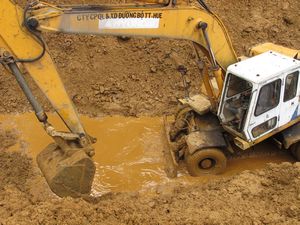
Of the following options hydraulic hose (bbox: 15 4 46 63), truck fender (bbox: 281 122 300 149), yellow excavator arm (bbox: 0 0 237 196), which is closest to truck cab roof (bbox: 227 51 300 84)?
yellow excavator arm (bbox: 0 0 237 196)

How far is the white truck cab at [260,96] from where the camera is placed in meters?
7.24

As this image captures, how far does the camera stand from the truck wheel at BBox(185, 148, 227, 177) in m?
7.91

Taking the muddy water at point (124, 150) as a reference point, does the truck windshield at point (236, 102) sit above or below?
above

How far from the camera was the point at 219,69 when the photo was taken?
7543 mm

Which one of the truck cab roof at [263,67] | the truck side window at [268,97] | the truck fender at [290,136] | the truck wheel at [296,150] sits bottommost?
the truck wheel at [296,150]

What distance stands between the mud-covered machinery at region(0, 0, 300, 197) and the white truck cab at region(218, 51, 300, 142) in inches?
0.6

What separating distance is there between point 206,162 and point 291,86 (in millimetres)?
1925

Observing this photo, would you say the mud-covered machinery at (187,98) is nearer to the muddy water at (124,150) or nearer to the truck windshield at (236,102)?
the truck windshield at (236,102)

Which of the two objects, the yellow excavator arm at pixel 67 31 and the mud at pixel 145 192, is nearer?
the yellow excavator arm at pixel 67 31

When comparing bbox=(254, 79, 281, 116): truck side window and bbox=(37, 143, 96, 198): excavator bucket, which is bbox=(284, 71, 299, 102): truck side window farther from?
bbox=(37, 143, 96, 198): excavator bucket

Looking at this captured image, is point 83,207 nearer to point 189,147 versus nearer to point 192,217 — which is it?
point 192,217

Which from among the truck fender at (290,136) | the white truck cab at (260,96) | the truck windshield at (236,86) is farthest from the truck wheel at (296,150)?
the truck windshield at (236,86)

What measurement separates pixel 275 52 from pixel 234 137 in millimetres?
1680

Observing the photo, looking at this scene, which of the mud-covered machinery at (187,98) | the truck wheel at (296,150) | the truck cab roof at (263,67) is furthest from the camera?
the truck wheel at (296,150)
